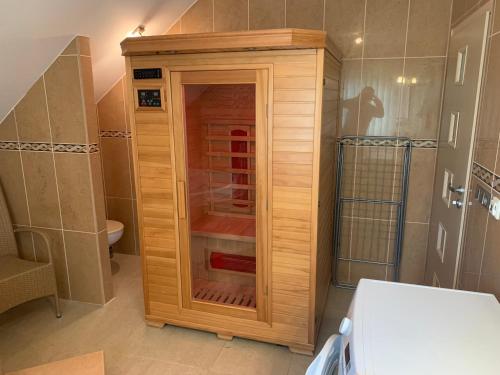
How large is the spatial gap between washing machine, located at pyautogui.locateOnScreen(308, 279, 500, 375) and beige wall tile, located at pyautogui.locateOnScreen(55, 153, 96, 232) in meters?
1.83

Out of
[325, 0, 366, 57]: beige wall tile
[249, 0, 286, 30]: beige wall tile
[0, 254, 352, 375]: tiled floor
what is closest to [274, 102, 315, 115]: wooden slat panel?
[325, 0, 366, 57]: beige wall tile

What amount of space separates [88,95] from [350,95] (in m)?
Result: 1.68

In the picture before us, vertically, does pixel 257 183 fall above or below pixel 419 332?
above

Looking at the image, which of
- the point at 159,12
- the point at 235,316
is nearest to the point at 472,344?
the point at 235,316

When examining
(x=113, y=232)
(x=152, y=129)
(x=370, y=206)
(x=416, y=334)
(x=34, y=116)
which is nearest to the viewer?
(x=416, y=334)

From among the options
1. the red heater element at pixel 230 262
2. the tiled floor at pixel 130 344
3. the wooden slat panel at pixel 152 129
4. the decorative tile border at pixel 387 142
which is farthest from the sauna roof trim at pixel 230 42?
the tiled floor at pixel 130 344

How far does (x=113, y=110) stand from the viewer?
3.19 m

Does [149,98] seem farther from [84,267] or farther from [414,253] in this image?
[414,253]

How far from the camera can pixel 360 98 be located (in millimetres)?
2582

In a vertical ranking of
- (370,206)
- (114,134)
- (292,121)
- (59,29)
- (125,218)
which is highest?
(59,29)

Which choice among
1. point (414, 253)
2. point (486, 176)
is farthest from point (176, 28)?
point (414, 253)

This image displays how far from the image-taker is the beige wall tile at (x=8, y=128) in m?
2.46

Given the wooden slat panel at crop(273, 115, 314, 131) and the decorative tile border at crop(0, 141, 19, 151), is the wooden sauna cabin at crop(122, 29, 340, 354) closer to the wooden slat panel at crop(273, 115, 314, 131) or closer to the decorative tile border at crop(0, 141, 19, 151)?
the wooden slat panel at crop(273, 115, 314, 131)

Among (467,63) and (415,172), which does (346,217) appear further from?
(467,63)
